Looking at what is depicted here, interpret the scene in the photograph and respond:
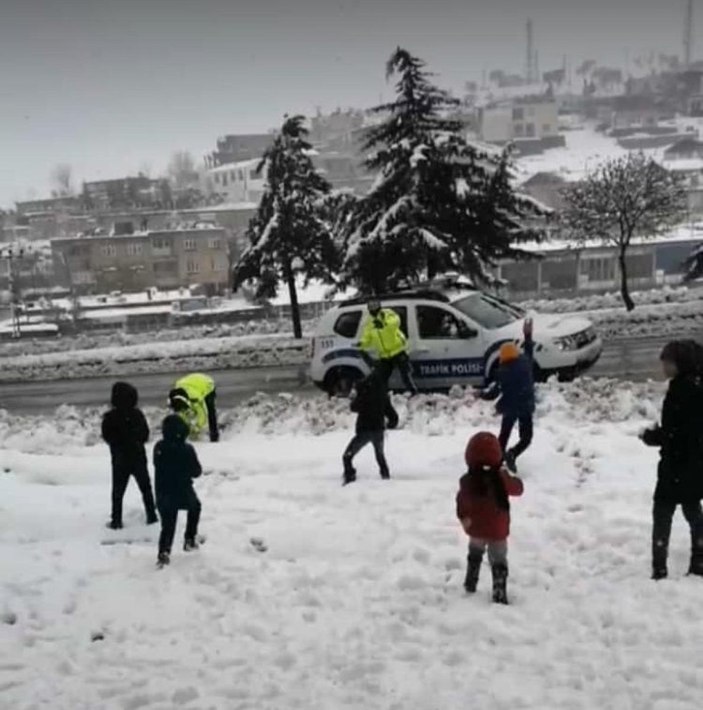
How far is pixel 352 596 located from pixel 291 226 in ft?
75.5

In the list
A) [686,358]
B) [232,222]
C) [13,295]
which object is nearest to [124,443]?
[686,358]

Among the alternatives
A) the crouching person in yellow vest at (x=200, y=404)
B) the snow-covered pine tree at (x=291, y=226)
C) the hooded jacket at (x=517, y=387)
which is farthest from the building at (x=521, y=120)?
the hooded jacket at (x=517, y=387)

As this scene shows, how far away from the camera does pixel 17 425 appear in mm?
13781

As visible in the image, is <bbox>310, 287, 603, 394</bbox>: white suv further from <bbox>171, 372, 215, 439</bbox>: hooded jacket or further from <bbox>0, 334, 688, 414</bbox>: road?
<bbox>0, 334, 688, 414</bbox>: road

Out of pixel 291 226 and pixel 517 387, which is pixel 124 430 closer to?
pixel 517 387

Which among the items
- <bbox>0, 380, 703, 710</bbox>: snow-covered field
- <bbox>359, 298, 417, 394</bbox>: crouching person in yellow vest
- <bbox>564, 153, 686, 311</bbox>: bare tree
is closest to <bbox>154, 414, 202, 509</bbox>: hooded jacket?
<bbox>0, 380, 703, 710</bbox>: snow-covered field

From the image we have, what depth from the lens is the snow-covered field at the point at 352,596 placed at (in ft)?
16.2

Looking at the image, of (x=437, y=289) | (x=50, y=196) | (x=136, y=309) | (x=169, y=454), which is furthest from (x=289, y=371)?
(x=50, y=196)

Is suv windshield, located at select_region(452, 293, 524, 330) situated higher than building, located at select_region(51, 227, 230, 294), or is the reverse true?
building, located at select_region(51, 227, 230, 294)

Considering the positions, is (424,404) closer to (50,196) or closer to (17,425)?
(17,425)

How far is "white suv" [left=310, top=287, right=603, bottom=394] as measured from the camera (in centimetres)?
1301

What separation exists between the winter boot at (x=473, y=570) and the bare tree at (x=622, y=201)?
23.0 m

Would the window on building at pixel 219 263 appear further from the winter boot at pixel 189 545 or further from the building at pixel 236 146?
the building at pixel 236 146

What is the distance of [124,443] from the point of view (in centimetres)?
805
